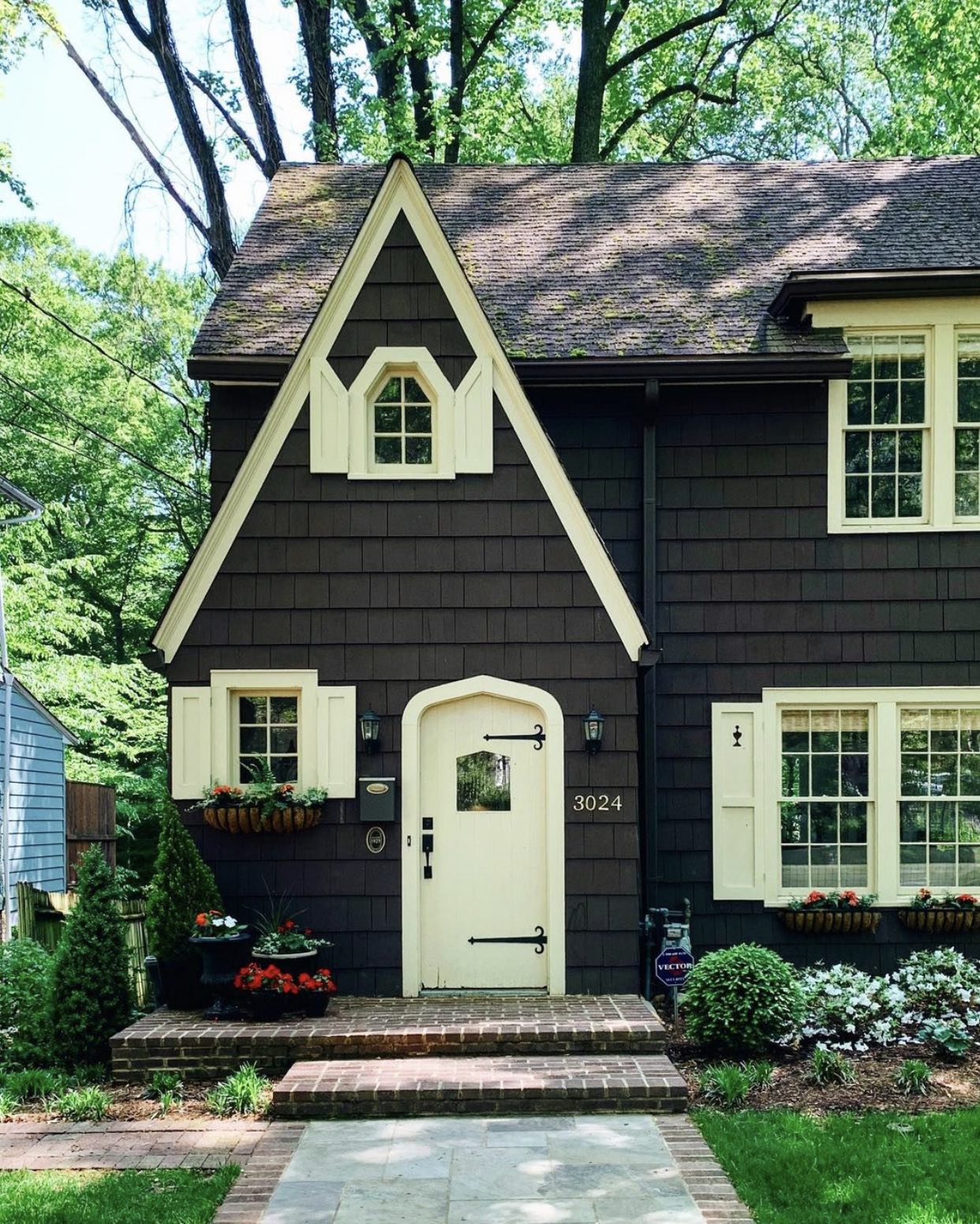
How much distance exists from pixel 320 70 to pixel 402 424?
13157mm

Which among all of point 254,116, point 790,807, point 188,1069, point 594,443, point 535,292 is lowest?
point 188,1069

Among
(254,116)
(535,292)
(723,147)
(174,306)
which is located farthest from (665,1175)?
(174,306)

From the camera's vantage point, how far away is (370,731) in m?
9.09

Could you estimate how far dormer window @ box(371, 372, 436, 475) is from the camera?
9.38 meters

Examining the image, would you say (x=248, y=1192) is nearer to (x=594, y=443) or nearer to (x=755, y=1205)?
(x=755, y=1205)

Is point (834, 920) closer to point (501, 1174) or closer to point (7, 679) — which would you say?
point (501, 1174)

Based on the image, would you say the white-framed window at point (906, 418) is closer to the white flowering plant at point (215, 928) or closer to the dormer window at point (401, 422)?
the dormer window at point (401, 422)

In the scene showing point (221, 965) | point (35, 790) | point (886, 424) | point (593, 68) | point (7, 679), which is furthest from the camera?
point (593, 68)

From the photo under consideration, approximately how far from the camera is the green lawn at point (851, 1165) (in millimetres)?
5418

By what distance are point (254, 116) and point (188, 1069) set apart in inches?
631

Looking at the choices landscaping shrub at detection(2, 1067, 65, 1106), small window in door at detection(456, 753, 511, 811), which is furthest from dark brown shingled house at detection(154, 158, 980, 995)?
landscaping shrub at detection(2, 1067, 65, 1106)

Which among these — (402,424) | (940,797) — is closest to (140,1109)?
(402,424)

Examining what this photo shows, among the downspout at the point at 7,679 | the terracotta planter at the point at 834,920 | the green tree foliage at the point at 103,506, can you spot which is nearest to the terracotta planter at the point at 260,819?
the downspout at the point at 7,679

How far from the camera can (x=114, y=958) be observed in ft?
27.3
